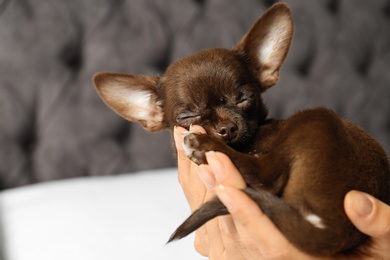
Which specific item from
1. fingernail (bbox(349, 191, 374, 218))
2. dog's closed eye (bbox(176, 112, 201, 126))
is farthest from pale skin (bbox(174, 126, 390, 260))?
dog's closed eye (bbox(176, 112, 201, 126))

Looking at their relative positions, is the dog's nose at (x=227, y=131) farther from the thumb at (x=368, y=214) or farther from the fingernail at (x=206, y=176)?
the thumb at (x=368, y=214)

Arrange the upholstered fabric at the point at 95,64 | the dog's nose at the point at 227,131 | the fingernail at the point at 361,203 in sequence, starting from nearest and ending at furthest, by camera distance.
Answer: the fingernail at the point at 361,203
the dog's nose at the point at 227,131
the upholstered fabric at the point at 95,64

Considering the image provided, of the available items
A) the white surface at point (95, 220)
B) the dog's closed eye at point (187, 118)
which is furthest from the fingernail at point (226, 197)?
the white surface at point (95, 220)

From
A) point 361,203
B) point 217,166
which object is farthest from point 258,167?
point 361,203

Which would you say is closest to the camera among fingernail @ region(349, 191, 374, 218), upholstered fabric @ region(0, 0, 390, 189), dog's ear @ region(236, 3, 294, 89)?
fingernail @ region(349, 191, 374, 218)

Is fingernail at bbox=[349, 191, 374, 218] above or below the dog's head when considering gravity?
below

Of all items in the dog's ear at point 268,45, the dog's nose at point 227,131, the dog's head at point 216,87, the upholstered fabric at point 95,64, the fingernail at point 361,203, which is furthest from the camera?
the upholstered fabric at point 95,64

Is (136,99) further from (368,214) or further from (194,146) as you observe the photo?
(368,214)

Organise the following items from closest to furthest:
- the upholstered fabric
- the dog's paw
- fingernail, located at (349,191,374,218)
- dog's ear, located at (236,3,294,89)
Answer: fingernail, located at (349,191,374,218), the dog's paw, dog's ear, located at (236,3,294,89), the upholstered fabric

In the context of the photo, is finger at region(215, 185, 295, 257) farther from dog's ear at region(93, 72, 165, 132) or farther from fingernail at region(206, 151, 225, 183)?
dog's ear at region(93, 72, 165, 132)
